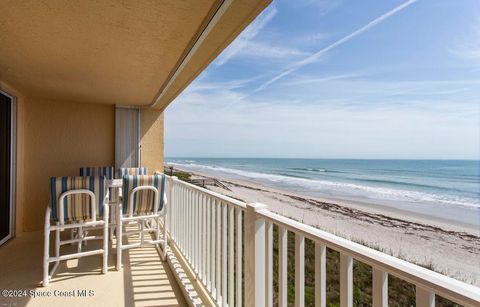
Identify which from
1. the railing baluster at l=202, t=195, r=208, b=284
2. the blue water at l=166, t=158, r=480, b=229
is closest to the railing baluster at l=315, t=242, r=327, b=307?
the railing baluster at l=202, t=195, r=208, b=284

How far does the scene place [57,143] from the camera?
487cm

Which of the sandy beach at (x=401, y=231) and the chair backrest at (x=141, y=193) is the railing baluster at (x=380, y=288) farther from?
the sandy beach at (x=401, y=231)

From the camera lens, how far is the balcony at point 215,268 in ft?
2.66

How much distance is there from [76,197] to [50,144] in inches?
102

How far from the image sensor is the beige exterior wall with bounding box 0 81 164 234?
179 inches

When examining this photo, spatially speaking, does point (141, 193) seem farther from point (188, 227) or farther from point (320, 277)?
point (320, 277)

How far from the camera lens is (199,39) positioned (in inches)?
92.6

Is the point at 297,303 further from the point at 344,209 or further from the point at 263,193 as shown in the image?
the point at 263,193

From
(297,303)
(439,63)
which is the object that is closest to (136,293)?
(297,303)

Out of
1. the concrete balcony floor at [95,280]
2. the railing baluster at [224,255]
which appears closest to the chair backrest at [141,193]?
the concrete balcony floor at [95,280]

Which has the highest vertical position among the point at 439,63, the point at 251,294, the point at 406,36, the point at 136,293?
the point at 406,36

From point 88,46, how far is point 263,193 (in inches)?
605

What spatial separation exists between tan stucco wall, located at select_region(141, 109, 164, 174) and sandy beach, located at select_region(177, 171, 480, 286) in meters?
7.08

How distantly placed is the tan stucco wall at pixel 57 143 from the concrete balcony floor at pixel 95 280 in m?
1.18
